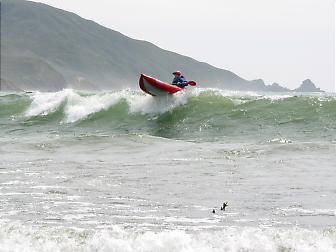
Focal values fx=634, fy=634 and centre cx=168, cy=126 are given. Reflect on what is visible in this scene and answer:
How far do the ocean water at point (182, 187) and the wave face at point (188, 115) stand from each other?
113mm

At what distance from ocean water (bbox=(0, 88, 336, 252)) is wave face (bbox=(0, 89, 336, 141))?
11cm

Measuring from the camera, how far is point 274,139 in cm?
1614

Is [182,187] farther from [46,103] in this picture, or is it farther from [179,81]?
[46,103]

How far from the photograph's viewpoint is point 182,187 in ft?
30.6

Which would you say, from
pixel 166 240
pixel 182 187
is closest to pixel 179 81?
pixel 182 187

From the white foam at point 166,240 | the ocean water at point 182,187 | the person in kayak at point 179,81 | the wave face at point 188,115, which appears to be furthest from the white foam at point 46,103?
the white foam at point 166,240

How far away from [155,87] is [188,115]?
6.77 feet

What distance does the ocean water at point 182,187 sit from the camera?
19.9 ft

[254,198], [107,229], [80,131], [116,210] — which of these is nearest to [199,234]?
[107,229]

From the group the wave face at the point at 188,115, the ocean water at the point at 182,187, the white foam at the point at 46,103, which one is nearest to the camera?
the ocean water at the point at 182,187

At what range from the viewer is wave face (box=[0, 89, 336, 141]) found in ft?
61.8

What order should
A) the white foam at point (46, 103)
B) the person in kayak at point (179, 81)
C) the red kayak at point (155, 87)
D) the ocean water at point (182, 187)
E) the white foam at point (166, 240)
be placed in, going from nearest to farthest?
1. the white foam at point (166, 240)
2. the ocean water at point (182, 187)
3. the red kayak at point (155, 87)
4. the person in kayak at point (179, 81)
5. the white foam at point (46, 103)

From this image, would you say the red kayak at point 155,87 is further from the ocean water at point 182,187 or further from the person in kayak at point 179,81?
the ocean water at point 182,187

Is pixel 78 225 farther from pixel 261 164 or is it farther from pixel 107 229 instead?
pixel 261 164
